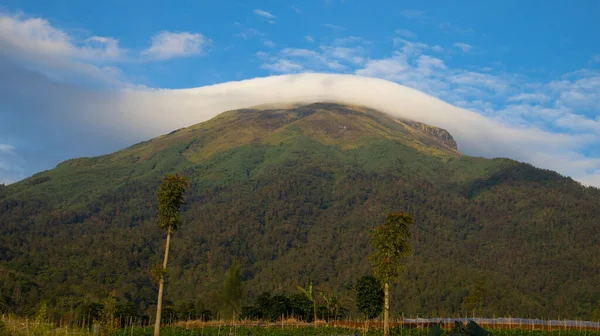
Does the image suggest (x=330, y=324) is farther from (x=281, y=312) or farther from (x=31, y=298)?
(x=31, y=298)

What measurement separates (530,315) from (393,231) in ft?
404

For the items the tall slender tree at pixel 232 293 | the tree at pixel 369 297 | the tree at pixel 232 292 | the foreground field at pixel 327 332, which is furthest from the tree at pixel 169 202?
the tree at pixel 232 292

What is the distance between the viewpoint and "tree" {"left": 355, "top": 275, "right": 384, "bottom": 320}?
80375mm

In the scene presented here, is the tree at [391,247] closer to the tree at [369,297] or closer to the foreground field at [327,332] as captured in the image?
the foreground field at [327,332]

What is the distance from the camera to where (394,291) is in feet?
655

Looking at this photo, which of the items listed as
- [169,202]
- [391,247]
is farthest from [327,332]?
[169,202]

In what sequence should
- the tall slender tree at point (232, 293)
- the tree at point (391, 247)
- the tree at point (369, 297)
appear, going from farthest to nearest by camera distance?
the tall slender tree at point (232, 293), the tree at point (369, 297), the tree at point (391, 247)

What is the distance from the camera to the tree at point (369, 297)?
80375mm

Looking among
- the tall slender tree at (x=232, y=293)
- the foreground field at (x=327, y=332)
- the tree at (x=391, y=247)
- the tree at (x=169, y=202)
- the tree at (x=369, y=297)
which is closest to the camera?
the tree at (x=169, y=202)

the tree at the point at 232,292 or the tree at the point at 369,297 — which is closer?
the tree at the point at 369,297

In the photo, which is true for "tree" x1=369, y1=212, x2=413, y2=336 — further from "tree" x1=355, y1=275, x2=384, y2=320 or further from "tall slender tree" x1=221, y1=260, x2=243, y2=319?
"tall slender tree" x1=221, y1=260, x2=243, y2=319

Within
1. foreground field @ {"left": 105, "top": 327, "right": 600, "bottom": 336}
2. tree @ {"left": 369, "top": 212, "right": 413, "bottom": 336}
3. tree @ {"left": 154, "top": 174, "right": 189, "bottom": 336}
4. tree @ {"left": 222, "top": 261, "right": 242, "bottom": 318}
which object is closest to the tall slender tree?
tree @ {"left": 222, "top": 261, "right": 242, "bottom": 318}

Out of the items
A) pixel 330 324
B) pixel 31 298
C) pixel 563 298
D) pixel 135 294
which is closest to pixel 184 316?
pixel 330 324

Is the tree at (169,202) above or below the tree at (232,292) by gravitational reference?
above
